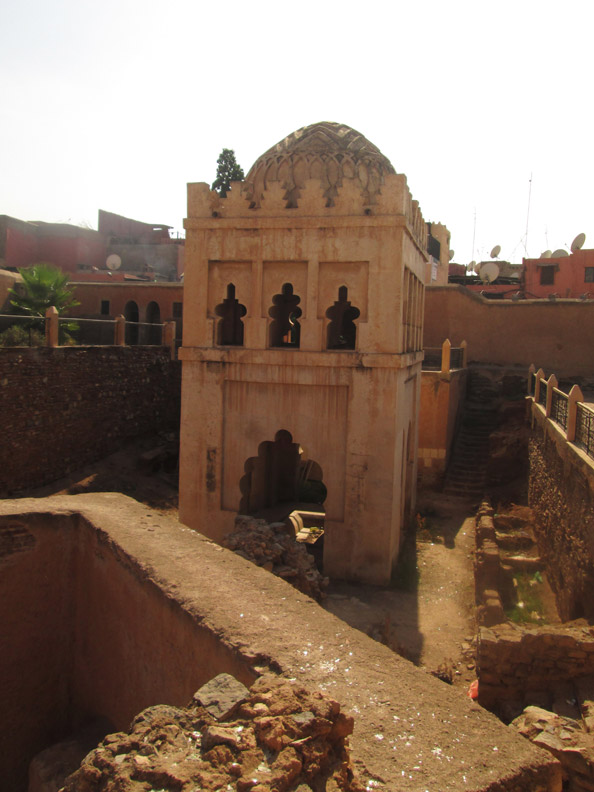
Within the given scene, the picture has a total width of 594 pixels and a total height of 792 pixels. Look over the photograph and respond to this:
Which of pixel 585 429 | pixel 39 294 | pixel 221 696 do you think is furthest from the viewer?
pixel 39 294

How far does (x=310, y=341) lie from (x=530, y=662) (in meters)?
5.38

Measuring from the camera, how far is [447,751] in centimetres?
293

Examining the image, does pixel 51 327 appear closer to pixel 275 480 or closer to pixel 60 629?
pixel 275 480

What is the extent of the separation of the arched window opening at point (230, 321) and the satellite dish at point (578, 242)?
23478mm

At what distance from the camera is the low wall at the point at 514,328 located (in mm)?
20969

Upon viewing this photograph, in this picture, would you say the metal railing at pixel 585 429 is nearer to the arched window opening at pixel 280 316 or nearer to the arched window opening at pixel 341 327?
the arched window opening at pixel 341 327

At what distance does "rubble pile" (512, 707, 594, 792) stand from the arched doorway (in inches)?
841

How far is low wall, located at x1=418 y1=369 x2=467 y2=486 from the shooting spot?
1566 cm

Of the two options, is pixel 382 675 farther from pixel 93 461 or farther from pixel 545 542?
pixel 93 461

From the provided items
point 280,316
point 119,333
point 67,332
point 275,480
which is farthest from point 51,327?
point 280,316

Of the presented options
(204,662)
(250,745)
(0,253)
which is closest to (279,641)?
(204,662)

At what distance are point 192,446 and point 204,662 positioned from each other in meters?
6.70

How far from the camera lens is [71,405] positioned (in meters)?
17.2

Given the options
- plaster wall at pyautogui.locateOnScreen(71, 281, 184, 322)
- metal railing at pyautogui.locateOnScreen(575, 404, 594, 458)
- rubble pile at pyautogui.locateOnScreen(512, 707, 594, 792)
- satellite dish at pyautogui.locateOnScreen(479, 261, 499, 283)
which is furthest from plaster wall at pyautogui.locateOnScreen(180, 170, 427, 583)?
satellite dish at pyautogui.locateOnScreen(479, 261, 499, 283)
